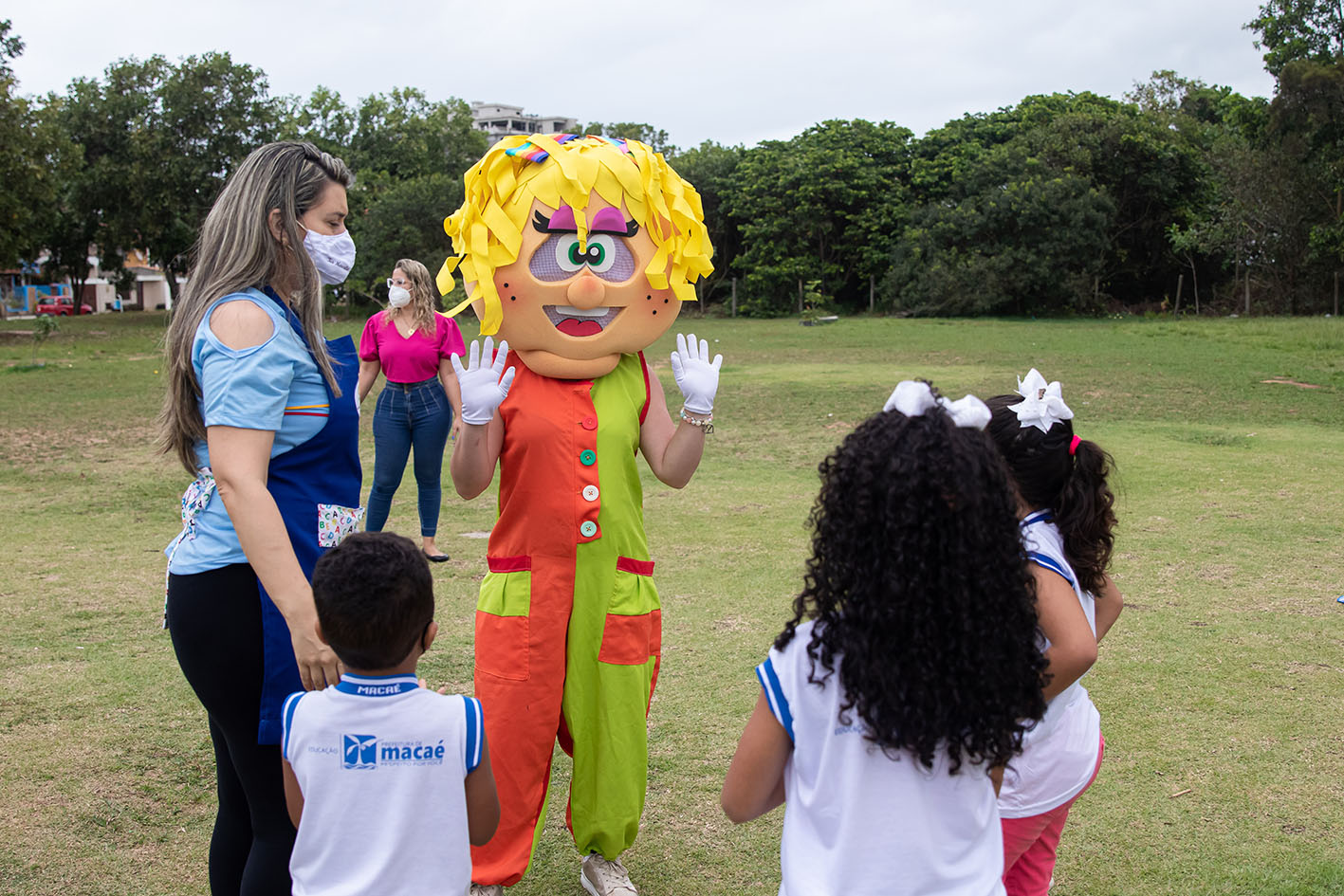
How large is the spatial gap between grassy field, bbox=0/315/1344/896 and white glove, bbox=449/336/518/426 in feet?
4.55

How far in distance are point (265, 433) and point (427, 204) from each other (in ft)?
110

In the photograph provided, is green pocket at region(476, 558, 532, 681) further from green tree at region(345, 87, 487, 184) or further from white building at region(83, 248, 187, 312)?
white building at region(83, 248, 187, 312)

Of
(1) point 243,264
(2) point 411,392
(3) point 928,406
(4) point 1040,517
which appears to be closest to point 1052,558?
(4) point 1040,517

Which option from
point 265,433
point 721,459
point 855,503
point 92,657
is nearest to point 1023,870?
point 855,503

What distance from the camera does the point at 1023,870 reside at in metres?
2.42

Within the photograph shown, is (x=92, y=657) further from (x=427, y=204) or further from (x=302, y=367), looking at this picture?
(x=427, y=204)

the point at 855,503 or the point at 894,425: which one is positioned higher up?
the point at 894,425

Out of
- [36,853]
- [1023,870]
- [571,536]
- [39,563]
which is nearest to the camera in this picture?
[1023,870]

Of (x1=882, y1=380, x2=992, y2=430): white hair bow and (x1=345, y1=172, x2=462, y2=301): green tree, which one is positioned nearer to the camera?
(x1=882, y1=380, x2=992, y2=430): white hair bow

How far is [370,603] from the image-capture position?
1882 millimetres

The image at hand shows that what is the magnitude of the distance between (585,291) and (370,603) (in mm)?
1318

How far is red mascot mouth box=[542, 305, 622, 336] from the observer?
3.02 m

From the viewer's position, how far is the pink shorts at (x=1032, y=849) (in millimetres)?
2305

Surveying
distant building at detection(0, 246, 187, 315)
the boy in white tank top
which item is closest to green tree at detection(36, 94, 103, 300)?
distant building at detection(0, 246, 187, 315)
